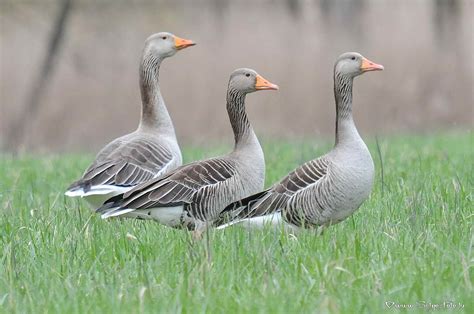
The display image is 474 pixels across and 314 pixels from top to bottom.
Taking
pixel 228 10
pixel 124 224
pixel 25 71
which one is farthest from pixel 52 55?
pixel 124 224

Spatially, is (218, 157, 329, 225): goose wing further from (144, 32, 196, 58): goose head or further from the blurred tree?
the blurred tree

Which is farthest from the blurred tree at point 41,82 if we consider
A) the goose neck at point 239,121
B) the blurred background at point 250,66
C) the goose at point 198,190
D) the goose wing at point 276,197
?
the goose wing at point 276,197

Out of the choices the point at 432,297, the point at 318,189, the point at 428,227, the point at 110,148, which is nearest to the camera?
the point at 432,297

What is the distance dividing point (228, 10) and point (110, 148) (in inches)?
616

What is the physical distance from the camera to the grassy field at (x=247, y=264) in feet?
14.9

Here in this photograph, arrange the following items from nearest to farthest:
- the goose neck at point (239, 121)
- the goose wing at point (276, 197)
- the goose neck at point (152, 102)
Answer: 1. the goose wing at point (276, 197)
2. the goose neck at point (239, 121)
3. the goose neck at point (152, 102)

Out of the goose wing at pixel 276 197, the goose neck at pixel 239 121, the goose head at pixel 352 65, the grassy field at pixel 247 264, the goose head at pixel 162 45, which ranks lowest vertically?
the grassy field at pixel 247 264

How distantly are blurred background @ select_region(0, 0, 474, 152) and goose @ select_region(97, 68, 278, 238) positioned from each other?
11795mm

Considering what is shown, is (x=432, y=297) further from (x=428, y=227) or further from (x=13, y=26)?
(x=13, y=26)

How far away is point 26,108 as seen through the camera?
75.6ft

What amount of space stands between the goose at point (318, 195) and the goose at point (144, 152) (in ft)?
5.01

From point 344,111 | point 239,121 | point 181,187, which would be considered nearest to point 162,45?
point 239,121

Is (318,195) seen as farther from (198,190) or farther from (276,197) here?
(198,190)

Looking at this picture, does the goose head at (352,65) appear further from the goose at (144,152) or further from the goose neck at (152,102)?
the goose neck at (152,102)
